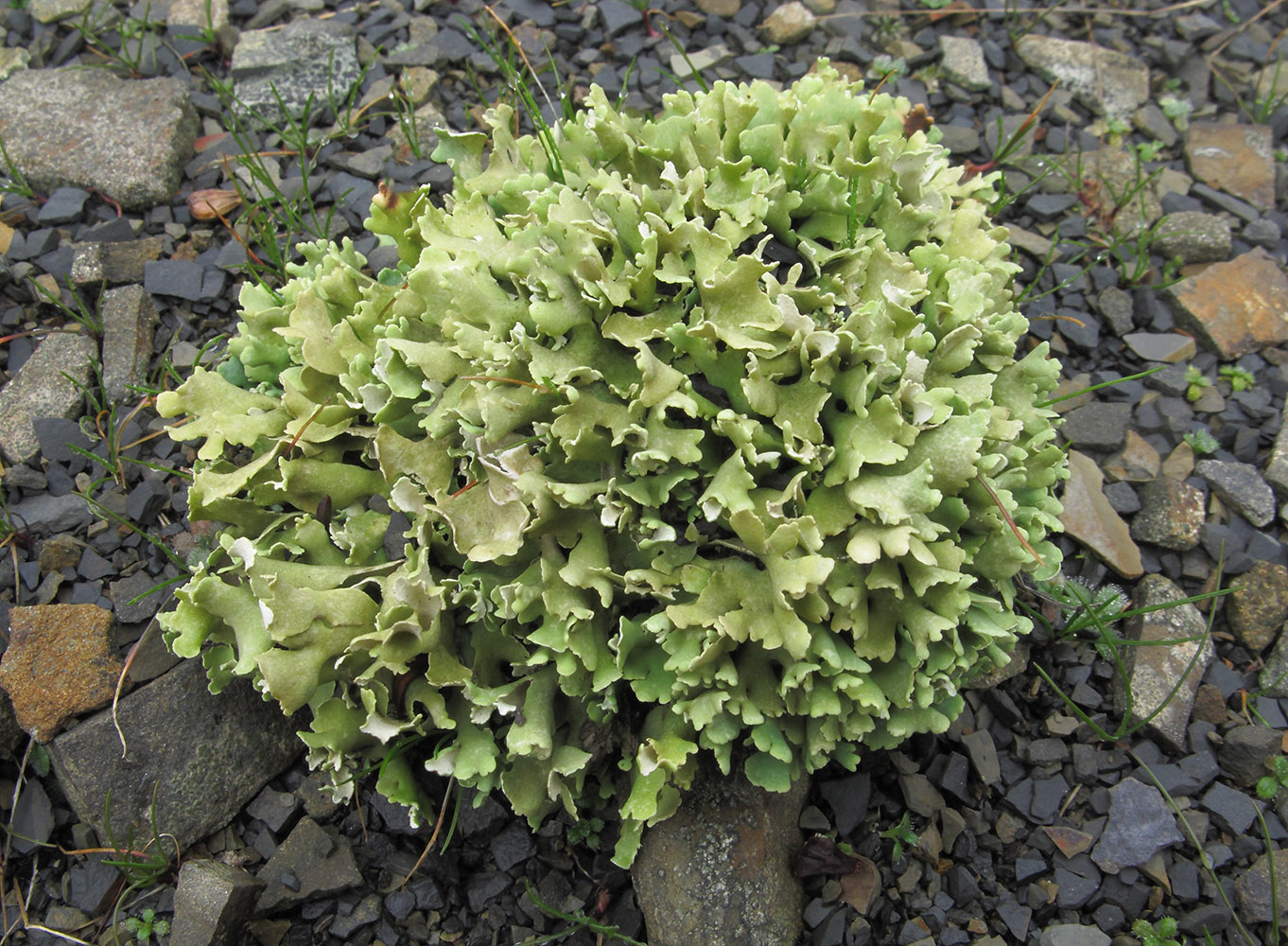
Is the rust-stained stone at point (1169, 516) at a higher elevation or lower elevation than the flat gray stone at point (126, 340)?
lower

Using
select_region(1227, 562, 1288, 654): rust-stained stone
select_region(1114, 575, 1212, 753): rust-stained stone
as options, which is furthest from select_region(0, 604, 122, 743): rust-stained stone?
select_region(1227, 562, 1288, 654): rust-stained stone

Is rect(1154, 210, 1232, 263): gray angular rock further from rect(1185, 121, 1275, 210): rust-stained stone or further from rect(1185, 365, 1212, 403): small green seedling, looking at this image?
rect(1185, 365, 1212, 403): small green seedling

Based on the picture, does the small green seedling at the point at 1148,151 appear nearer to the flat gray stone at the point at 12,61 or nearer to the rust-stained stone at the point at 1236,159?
the rust-stained stone at the point at 1236,159

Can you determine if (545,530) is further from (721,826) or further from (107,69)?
(107,69)

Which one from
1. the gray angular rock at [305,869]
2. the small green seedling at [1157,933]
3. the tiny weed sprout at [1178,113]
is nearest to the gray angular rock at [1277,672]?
the small green seedling at [1157,933]

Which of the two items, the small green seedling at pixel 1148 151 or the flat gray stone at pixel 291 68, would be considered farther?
the small green seedling at pixel 1148 151

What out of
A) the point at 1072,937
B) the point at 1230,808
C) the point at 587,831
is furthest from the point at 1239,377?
the point at 587,831
